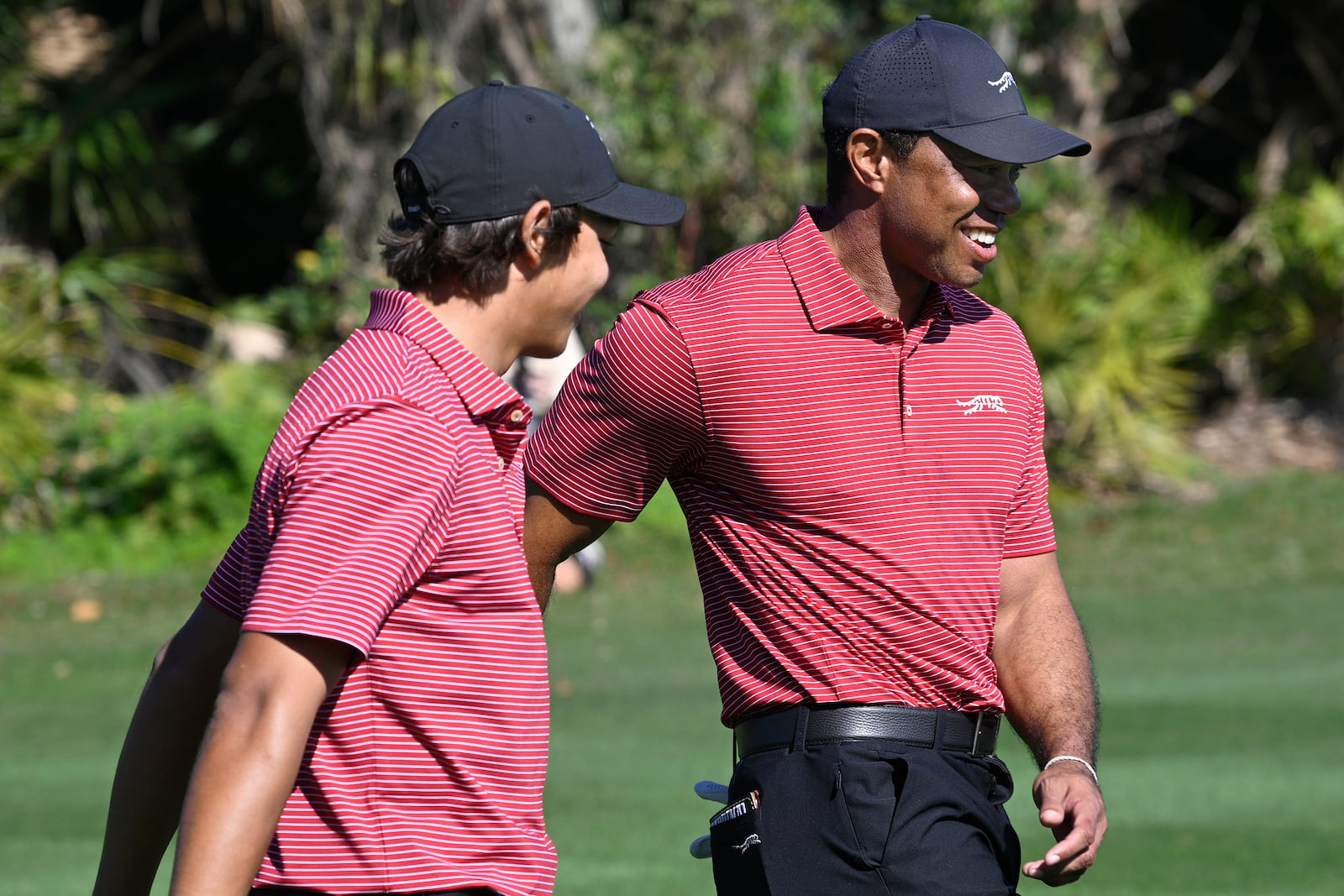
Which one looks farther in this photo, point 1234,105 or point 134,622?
point 1234,105

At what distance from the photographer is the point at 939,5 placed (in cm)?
1650

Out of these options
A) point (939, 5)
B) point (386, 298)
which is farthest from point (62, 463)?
point (386, 298)

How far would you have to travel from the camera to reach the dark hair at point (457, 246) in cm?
277

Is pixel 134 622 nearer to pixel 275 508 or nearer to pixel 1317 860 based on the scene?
pixel 1317 860

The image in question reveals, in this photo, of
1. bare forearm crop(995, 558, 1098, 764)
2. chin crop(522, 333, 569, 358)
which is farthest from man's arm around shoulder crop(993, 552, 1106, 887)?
chin crop(522, 333, 569, 358)

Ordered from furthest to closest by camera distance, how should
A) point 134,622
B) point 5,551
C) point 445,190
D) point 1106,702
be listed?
point 5,551 → point 134,622 → point 1106,702 → point 445,190

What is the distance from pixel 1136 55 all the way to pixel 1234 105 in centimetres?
130

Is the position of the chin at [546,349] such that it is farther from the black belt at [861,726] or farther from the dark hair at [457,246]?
the black belt at [861,726]

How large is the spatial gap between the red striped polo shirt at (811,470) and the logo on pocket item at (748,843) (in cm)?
24

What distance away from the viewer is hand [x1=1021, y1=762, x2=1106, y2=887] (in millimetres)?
3191

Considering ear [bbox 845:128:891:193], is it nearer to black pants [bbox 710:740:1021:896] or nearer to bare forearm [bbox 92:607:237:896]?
black pants [bbox 710:740:1021:896]

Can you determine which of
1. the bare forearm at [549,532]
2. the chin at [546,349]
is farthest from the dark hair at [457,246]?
the bare forearm at [549,532]

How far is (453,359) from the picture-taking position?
8.94 feet

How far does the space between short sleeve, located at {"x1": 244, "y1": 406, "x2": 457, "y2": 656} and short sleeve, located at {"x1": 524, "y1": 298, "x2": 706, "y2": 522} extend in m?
1.00
